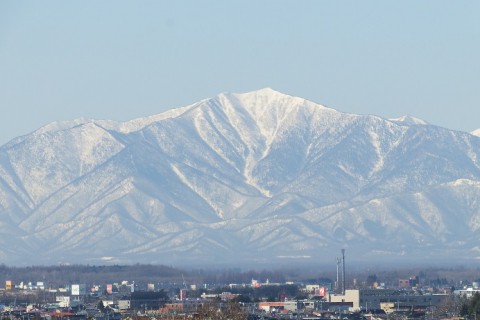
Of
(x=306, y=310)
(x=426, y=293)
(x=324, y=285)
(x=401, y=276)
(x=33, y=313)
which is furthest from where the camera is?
(x=401, y=276)

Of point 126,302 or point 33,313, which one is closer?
point 33,313

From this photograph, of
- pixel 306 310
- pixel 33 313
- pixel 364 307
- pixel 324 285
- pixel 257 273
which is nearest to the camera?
pixel 33 313

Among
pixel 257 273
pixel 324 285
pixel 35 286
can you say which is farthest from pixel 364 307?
pixel 257 273

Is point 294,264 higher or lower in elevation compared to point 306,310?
higher

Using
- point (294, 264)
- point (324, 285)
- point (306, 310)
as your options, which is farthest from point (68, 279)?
point (306, 310)

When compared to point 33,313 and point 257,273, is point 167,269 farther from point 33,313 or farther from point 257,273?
point 33,313

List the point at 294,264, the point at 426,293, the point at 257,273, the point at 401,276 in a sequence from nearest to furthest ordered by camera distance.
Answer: the point at 426,293, the point at 401,276, the point at 257,273, the point at 294,264

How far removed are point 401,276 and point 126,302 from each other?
4660 cm

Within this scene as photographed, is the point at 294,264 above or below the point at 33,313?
above

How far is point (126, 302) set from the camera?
364 ft

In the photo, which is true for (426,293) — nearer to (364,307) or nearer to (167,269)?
(364,307)

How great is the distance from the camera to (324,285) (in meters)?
141

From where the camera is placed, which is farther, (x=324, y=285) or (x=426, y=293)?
(x=324, y=285)

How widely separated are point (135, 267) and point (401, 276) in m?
25.2
